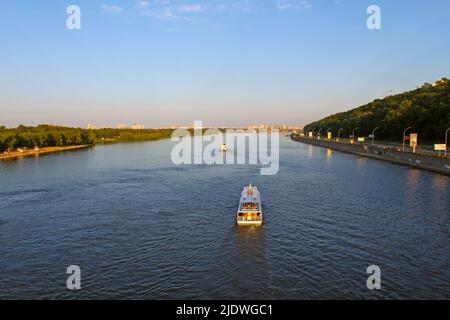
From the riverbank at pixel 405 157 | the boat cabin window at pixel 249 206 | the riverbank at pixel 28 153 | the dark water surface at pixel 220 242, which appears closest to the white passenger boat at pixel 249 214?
the boat cabin window at pixel 249 206

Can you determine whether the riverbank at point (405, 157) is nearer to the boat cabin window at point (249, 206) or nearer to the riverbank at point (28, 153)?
the boat cabin window at point (249, 206)

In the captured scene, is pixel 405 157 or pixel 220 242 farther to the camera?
pixel 405 157

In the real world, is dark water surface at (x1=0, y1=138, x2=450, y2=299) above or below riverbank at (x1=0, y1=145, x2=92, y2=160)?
below

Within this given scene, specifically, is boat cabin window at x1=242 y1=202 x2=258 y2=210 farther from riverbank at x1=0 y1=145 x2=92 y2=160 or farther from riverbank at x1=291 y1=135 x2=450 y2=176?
riverbank at x1=0 y1=145 x2=92 y2=160

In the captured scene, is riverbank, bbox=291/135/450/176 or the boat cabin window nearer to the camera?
the boat cabin window

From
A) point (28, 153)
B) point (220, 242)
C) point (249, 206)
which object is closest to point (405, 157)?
point (249, 206)

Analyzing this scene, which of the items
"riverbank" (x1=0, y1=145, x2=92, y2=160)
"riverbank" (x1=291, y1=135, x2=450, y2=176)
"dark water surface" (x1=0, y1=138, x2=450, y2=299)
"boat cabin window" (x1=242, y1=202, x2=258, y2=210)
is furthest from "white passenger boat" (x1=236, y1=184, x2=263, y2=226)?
"riverbank" (x1=0, y1=145, x2=92, y2=160)

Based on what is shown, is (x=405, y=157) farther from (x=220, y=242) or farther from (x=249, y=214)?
(x=220, y=242)

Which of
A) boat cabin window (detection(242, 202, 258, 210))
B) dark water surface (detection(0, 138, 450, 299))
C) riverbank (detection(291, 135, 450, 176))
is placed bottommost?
dark water surface (detection(0, 138, 450, 299))

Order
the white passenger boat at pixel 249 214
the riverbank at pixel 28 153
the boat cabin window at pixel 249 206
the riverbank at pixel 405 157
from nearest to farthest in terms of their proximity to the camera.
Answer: the white passenger boat at pixel 249 214, the boat cabin window at pixel 249 206, the riverbank at pixel 405 157, the riverbank at pixel 28 153
